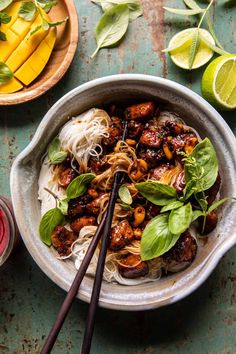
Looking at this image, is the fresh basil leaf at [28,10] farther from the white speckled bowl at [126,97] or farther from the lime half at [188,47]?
the lime half at [188,47]

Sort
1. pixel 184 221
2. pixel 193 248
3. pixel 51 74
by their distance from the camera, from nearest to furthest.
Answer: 1. pixel 184 221
2. pixel 193 248
3. pixel 51 74

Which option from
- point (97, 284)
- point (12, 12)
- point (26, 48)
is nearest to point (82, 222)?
point (97, 284)

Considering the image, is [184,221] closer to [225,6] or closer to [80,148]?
[80,148]

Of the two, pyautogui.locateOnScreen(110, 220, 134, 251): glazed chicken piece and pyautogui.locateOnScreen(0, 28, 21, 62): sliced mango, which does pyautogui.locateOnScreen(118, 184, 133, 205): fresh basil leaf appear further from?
pyautogui.locateOnScreen(0, 28, 21, 62): sliced mango

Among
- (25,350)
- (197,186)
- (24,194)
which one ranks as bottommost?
(25,350)

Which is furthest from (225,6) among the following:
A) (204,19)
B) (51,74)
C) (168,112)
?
(51,74)
